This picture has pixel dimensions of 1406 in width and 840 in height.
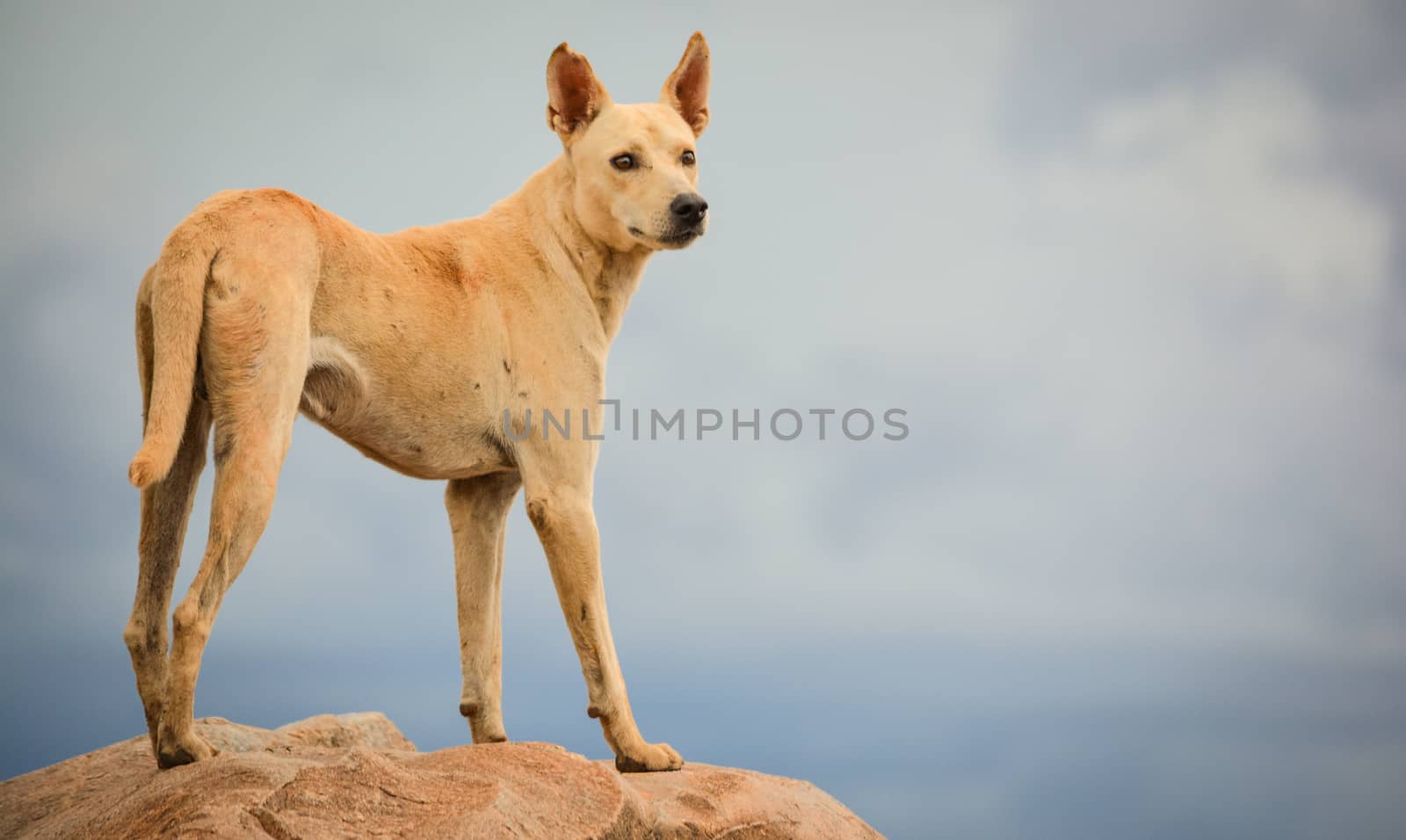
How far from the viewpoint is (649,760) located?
7.07 m

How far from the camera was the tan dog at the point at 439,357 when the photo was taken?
19.5ft

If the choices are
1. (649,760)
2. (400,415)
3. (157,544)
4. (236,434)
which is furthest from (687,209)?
(157,544)

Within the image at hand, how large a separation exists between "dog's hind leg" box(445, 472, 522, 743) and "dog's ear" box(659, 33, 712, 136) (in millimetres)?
2473

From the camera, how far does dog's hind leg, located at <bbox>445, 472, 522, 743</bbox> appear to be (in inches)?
301

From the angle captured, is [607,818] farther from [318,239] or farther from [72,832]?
[318,239]

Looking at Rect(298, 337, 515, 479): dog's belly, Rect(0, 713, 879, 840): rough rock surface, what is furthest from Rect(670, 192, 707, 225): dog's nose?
Rect(0, 713, 879, 840): rough rock surface

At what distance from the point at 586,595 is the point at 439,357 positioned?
153 cm

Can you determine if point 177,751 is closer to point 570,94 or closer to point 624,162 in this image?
point 624,162

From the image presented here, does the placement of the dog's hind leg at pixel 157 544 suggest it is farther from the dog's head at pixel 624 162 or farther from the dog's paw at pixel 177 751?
the dog's head at pixel 624 162

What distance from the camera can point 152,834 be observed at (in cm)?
525

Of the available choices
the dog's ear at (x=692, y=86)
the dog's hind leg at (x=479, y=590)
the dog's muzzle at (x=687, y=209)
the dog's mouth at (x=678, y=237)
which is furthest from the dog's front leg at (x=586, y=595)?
the dog's ear at (x=692, y=86)

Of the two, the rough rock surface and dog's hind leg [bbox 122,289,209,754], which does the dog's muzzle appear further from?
the rough rock surface

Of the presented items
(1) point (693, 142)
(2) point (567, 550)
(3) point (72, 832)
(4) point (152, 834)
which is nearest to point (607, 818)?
(2) point (567, 550)

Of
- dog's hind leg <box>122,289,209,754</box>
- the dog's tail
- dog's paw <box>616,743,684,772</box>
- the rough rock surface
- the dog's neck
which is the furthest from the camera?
the dog's neck
